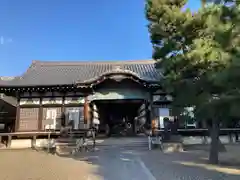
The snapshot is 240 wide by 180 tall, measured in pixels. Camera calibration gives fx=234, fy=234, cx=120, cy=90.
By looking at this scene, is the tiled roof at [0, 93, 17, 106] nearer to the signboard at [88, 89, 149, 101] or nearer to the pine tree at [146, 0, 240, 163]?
the signboard at [88, 89, 149, 101]

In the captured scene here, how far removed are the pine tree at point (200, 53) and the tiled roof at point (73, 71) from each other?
4772 millimetres

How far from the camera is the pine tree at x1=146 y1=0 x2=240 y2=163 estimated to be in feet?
14.8

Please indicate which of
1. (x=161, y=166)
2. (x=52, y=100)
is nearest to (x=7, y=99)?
(x=52, y=100)

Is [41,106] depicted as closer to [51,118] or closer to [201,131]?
[51,118]

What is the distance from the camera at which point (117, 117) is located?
63.3 feet

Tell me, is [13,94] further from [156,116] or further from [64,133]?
[156,116]

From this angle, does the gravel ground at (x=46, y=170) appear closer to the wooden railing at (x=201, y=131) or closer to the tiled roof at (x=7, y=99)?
the wooden railing at (x=201, y=131)

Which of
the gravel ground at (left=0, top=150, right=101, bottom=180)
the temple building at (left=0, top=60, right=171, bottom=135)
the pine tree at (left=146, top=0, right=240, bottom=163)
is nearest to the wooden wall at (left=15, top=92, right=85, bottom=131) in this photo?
the temple building at (left=0, top=60, right=171, bottom=135)

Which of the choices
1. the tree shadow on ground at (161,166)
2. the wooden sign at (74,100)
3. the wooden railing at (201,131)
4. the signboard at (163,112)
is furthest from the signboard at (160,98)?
the tree shadow on ground at (161,166)

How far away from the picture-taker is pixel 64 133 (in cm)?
1263

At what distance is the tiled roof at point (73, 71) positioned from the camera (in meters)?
15.1

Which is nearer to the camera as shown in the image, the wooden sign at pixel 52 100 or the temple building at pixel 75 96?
the temple building at pixel 75 96

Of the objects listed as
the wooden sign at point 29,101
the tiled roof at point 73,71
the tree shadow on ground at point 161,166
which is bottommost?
the tree shadow on ground at point 161,166

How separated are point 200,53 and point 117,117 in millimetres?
12599
